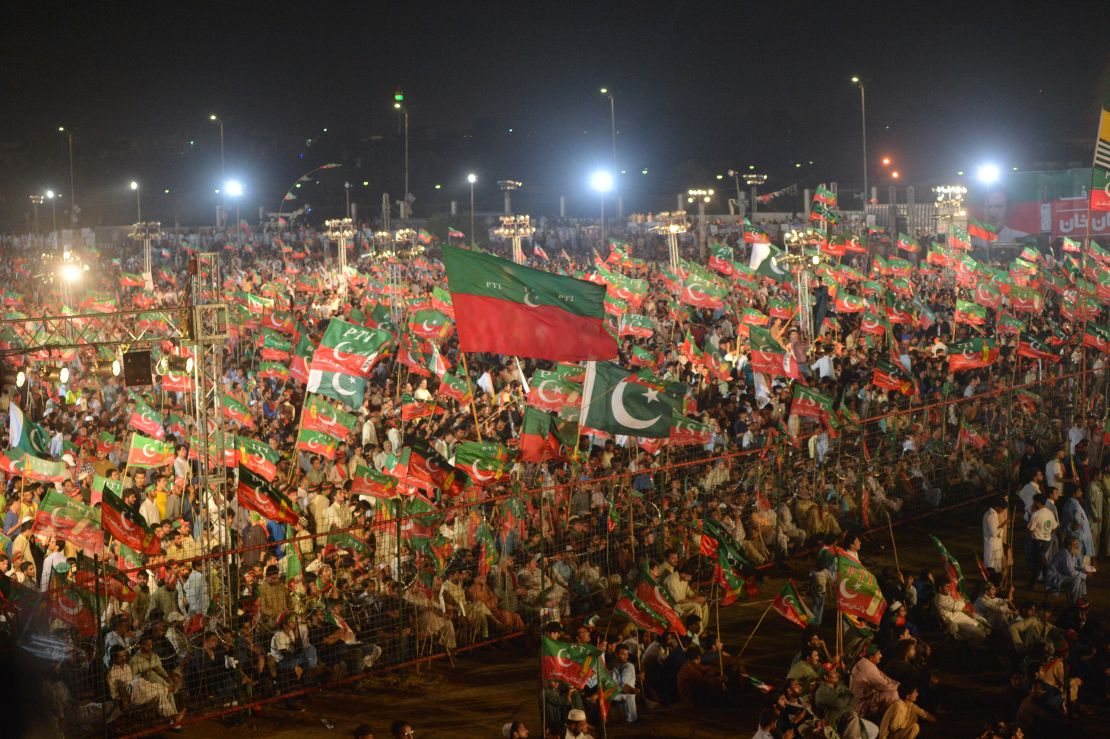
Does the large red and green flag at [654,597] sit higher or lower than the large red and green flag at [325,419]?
lower

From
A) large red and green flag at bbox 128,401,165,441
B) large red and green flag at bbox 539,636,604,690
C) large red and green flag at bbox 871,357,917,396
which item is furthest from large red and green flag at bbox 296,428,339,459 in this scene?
large red and green flag at bbox 871,357,917,396

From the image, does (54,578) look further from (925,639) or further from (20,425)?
(925,639)

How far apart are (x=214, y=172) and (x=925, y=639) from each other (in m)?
82.7

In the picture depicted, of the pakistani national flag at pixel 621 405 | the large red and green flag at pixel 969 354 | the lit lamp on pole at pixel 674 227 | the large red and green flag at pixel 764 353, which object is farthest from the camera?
the lit lamp on pole at pixel 674 227

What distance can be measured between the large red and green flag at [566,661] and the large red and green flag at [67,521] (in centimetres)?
497

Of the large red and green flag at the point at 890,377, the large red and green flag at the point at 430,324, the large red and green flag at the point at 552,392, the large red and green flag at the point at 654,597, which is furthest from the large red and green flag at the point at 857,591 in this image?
the large red and green flag at the point at 430,324

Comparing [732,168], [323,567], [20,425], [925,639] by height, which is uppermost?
[732,168]

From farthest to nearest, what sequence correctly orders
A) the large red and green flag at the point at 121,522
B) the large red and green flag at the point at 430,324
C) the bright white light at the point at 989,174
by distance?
the bright white light at the point at 989,174
the large red and green flag at the point at 430,324
the large red and green flag at the point at 121,522

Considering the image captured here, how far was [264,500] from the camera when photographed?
1247 centimetres

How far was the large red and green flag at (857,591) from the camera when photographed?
10.9 metres

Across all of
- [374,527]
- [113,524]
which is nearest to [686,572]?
[374,527]

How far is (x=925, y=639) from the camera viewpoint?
12789 millimetres

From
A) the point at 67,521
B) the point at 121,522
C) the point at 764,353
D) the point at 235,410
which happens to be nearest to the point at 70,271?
the point at 235,410

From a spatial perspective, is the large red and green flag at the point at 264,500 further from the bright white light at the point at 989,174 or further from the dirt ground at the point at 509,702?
the bright white light at the point at 989,174
